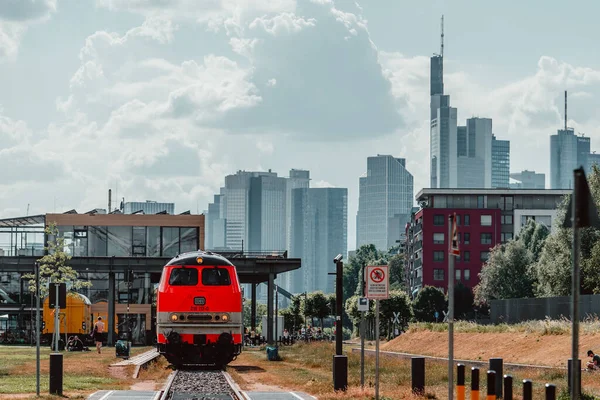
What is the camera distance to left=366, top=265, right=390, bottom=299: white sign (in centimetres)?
2627

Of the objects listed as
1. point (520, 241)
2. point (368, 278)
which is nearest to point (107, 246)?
point (520, 241)

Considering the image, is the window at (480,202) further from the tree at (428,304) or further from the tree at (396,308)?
the tree at (396,308)

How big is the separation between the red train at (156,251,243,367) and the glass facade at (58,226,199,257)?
61368mm

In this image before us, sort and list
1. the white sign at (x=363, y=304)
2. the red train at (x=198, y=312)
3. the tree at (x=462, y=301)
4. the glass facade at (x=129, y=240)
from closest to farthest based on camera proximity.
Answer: the white sign at (x=363, y=304), the red train at (x=198, y=312), the glass facade at (x=129, y=240), the tree at (x=462, y=301)

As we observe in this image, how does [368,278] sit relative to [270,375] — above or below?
above

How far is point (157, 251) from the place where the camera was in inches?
3937

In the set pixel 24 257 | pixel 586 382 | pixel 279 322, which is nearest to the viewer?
pixel 586 382

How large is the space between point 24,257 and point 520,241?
68836 millimetres

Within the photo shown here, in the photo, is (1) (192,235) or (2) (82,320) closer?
(2) (82,320)

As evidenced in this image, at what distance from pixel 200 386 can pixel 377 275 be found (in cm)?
893

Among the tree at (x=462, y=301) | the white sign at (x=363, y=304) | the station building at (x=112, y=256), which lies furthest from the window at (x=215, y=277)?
the tree at (x=462, y=301)

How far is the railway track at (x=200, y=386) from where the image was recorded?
96.3 ft

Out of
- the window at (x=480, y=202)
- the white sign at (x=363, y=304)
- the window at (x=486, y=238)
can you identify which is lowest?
the white sign at (x=363, y=304)

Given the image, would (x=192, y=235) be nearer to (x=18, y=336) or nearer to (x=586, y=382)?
(x=18, y=336)
